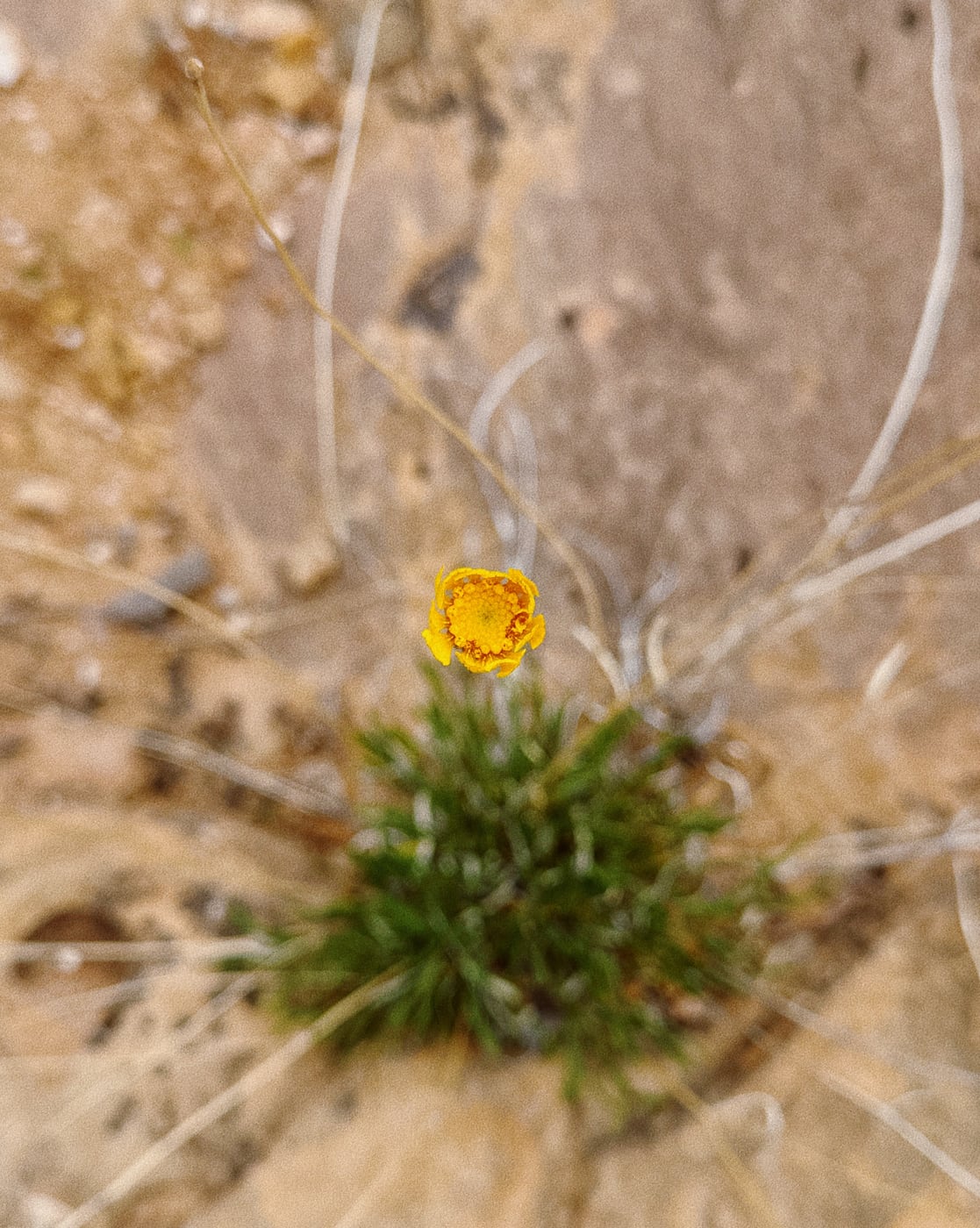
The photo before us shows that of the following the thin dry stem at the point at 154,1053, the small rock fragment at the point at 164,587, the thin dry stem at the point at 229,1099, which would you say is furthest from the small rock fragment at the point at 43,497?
the thin dry stem at the point at 229,1099

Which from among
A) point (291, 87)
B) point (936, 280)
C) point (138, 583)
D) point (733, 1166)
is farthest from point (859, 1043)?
point (291, 87)

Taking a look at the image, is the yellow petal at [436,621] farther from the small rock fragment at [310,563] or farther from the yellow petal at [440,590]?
the small rock fragment at [310,563]

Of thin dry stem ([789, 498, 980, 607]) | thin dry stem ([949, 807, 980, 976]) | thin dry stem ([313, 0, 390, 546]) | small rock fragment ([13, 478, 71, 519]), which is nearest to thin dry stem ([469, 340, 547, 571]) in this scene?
thin dry stem ([313, 0, 390, 546])

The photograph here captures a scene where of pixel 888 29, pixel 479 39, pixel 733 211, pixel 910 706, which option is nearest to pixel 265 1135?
pixel 910 706

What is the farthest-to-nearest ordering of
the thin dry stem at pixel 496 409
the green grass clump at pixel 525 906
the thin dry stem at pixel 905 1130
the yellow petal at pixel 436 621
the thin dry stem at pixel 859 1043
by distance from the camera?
the thin dry stem at pixel 496 409, the green grass clump at pixel 525 906, the thin dry stem at pixel 859 1043, the thin dry stem at pixel 905 1130, the yellow petal at pixel 436 621

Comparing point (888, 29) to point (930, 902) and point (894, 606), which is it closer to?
point (894, 606)

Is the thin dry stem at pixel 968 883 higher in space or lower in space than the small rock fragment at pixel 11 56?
lower
